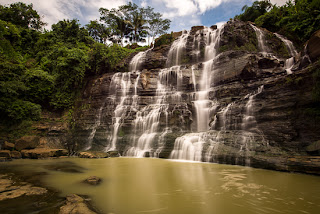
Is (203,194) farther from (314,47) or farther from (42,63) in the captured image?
(42,63)

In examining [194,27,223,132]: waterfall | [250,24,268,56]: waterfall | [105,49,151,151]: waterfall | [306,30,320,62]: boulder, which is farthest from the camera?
[250,24,268,56]: waterfall

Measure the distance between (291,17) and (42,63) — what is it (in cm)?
2535

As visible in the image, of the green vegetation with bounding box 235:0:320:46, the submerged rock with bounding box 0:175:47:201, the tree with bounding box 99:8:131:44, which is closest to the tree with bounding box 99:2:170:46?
the tree with bounding box 99:8:131:44

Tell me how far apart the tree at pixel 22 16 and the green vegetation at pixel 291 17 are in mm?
31930

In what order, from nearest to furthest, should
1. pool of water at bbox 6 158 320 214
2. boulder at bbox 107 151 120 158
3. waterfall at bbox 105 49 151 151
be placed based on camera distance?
pool of water at bbox 6 158 320 214
boulder at bbox 107 151 120 158
waterfall at bbox 105 49 151 151

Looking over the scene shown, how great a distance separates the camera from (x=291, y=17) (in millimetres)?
13961

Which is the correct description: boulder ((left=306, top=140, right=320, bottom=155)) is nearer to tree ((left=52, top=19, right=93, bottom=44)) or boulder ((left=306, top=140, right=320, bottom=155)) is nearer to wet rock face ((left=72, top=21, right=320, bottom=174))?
wet rock face ((left=72, top=21, right=320, bottom=174))

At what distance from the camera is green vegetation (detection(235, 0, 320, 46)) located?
1195 centimetres

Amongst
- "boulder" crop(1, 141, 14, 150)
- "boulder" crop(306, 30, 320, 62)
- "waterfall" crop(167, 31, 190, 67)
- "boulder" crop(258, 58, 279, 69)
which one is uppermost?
"waterfall" crop(167, 31, 190, 67)

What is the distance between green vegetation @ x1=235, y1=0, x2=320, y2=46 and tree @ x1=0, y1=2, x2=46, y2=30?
105 ft

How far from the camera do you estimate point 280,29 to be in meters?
17.5

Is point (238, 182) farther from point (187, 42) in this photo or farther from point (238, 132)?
point (187, 42)

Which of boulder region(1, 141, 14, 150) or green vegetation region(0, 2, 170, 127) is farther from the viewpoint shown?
green vegetation region(0, 2, 170, 127)

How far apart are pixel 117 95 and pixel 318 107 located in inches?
529
